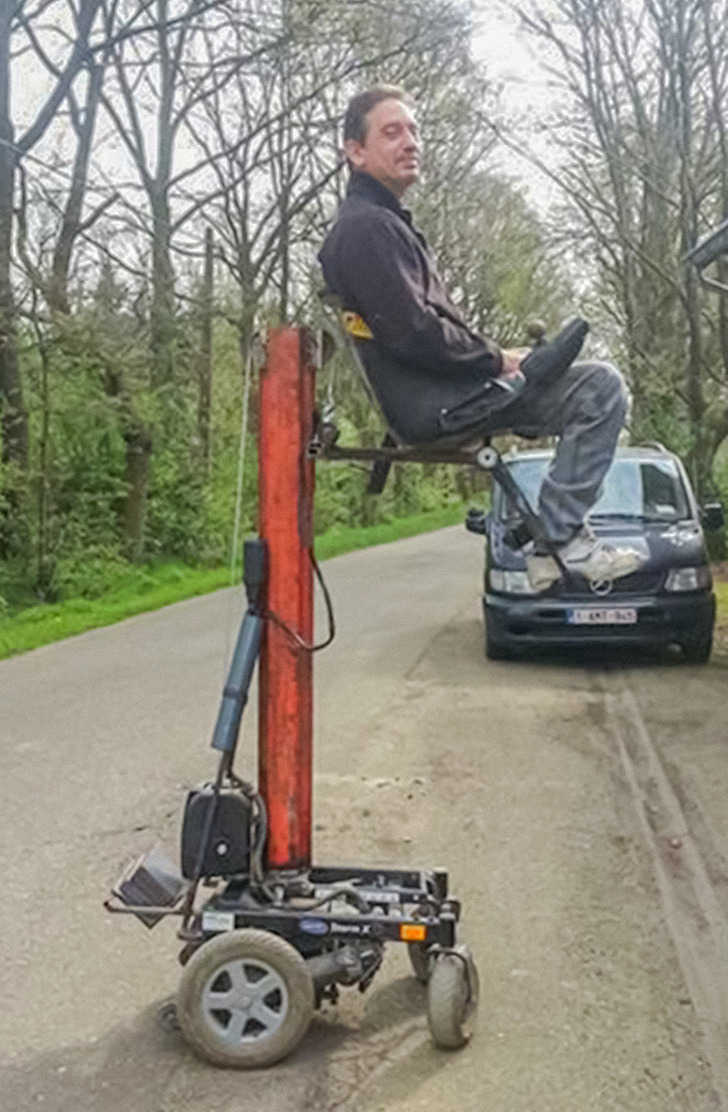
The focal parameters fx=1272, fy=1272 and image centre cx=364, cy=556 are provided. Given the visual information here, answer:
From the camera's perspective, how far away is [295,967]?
384 cm

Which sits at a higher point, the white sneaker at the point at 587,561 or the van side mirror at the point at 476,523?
the white sneaker at the point at 587,561

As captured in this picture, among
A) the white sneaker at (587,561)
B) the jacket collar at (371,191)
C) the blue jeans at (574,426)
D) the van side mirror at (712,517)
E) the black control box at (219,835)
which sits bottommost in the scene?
the black control box at (219,835)

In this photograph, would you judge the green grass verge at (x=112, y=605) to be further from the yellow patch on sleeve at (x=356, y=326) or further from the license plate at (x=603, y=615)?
the yellow patch on sleeve at (x=356, y=326)

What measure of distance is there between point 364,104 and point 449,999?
2747 millimetres

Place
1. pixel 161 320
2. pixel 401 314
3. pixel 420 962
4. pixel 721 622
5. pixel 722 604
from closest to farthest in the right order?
pixel 401 314 → pixel 420 962 → pixel 721 622 → pixel 722 604 → pixel 161 320

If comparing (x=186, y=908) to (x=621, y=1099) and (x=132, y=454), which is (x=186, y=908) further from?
(x=132, y=454)

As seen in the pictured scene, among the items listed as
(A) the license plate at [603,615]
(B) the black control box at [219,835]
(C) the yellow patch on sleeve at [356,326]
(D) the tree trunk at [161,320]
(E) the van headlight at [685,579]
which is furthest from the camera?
(D) the tree trunk at [161,320]

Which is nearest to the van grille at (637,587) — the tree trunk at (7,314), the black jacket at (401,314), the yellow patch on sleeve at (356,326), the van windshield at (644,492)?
the van windshield at (644,492)

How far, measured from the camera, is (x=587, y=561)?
3.83 metres

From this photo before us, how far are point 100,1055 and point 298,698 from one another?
130 centimetres

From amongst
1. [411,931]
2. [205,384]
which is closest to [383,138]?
[411,931]

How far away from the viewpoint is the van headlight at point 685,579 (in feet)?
37.8

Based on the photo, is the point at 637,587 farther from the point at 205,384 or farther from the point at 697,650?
the point at 205,384

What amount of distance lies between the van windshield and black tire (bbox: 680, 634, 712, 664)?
1281 mm
